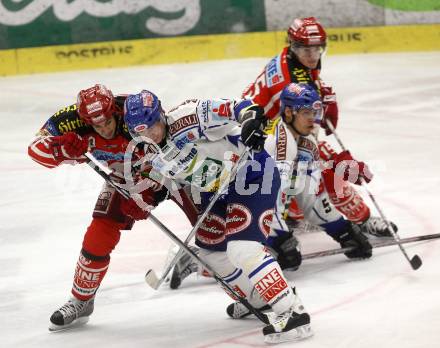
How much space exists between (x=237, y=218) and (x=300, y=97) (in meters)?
1.15

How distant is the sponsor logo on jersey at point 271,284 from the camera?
4.27 m

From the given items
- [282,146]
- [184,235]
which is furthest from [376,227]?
[184,235]

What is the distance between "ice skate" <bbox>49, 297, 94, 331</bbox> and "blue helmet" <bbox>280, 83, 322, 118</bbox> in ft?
4.72

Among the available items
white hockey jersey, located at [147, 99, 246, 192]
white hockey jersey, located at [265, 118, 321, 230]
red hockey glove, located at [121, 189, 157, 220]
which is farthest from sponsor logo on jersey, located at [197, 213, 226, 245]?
white hockey jersey, located at [265, 118, 321, 230]

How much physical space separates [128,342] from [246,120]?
1146 mm

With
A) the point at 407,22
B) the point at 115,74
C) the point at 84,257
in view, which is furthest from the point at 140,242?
the point at 407,22

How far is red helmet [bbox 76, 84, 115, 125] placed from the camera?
453 centimetres

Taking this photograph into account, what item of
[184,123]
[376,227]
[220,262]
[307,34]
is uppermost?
[184,123]

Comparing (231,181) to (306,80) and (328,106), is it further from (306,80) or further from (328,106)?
(328,106)

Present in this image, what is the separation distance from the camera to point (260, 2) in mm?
10859

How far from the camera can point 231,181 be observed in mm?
4492

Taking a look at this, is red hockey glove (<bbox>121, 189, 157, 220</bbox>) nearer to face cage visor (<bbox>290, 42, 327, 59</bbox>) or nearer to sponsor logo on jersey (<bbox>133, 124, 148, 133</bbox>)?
sponsor logo on jersey (<bbox>133, 124, 148, 133</bbox>)

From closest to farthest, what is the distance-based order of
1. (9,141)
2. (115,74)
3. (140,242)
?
(140,242) → (9,141) → (115,74)

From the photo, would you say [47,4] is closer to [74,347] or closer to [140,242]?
[140,242]
